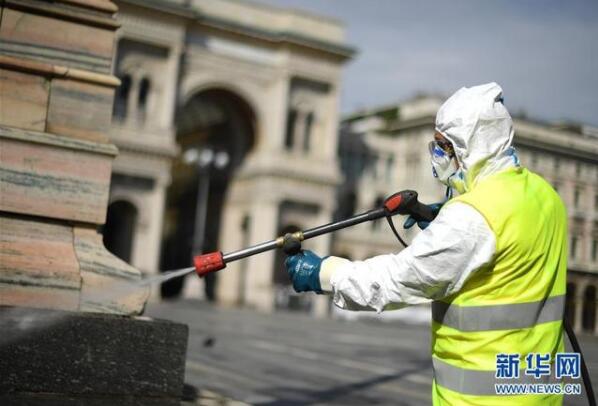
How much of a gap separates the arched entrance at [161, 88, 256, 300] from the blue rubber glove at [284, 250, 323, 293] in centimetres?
3742

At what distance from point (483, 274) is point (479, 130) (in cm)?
46

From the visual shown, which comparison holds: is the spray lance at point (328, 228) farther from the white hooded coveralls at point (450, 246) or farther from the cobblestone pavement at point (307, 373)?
the cobblestone pavement at point (307, 373)

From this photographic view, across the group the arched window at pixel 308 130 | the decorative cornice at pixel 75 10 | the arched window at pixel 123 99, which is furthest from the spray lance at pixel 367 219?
the arched window at pixel 308 130

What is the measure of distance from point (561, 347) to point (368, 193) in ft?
166

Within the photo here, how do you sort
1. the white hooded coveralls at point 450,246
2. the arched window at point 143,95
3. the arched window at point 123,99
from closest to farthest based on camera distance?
the white hooded coveralls at point 450,246, the arched window at point 123,99, the arched window at point 143,95

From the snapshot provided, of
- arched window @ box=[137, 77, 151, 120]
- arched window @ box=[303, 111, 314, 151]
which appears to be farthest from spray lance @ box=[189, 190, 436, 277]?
arched window @ box=[303, 111, 314, 151]

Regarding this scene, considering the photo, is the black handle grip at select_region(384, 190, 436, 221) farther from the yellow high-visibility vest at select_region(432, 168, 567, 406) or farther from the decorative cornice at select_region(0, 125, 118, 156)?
the decorative cornice at select_region(0, 125, 118, 156)

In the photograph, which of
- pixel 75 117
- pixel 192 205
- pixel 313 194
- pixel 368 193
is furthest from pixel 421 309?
pixel 75 117

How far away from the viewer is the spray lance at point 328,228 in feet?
9.96

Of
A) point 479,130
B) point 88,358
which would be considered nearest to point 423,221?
point 479,130

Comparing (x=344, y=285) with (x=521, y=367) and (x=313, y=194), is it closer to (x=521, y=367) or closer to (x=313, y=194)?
(x=521, y=367)

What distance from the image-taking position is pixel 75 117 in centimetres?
493

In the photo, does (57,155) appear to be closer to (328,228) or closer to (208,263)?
(208,263)

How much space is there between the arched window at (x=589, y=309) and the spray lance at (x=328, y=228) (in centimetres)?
217
